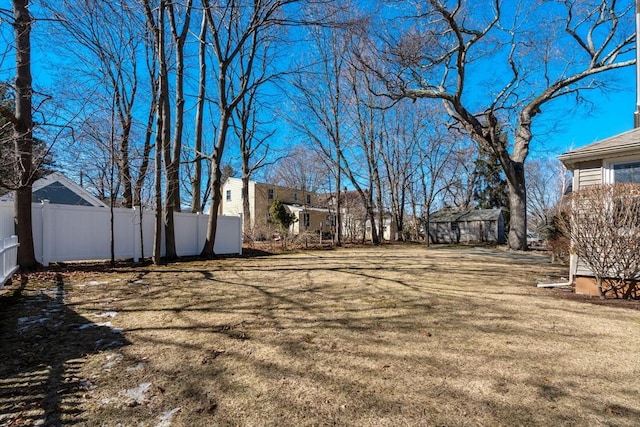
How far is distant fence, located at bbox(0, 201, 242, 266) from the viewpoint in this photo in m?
8.02

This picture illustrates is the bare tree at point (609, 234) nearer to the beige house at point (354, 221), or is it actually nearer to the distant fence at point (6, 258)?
the distant fence at point (6, 258)

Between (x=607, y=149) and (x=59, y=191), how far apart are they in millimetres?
17980

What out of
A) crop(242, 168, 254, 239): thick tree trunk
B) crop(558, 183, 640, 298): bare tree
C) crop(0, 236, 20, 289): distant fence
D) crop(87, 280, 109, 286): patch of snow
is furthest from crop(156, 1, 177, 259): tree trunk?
crop(558, 183, 640, 298): bare tree

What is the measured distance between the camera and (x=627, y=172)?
6285 mm

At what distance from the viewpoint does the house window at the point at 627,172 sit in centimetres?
618

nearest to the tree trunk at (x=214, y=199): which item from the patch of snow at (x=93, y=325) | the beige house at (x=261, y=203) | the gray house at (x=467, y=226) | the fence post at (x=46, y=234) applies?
the fence post at (x=46, y=234)

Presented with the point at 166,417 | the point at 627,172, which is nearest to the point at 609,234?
the point at 627,172

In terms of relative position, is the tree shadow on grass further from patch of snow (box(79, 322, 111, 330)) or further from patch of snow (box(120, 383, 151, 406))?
patch of snow (box(120, 383, 151, 406))

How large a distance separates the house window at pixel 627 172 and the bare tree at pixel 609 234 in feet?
4.86

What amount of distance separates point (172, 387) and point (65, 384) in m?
0.79

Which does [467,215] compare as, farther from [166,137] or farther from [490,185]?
[166,137]

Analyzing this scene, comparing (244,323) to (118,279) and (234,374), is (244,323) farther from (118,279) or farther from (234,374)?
(118,279)

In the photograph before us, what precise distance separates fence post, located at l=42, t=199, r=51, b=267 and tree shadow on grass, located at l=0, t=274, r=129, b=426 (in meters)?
3.76

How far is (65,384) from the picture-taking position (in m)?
2.47
